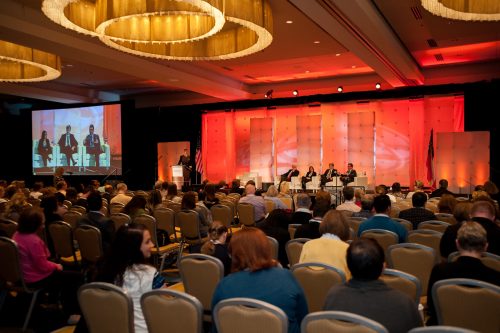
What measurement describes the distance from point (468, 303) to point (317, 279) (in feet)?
3.40

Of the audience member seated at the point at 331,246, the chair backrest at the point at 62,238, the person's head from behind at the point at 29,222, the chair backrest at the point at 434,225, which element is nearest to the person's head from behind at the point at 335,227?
the audience member seated at the point at 331,246

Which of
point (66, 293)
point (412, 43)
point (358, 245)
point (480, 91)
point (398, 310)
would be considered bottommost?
point (66, 293)

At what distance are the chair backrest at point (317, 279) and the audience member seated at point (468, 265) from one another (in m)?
0.65

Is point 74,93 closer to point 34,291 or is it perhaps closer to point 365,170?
point 365,170

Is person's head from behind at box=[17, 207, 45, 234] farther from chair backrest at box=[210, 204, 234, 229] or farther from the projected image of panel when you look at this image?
the projected image of panel

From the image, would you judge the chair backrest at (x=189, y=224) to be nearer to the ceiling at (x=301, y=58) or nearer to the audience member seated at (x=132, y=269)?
the audience member seated at (x=132, y=269)

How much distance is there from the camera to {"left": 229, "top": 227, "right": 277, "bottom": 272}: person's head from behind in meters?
2.83

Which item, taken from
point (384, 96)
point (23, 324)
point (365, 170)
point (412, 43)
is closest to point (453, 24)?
point (412, 43)

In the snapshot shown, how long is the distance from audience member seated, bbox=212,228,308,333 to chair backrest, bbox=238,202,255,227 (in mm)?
5546

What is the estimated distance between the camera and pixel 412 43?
13453 mm

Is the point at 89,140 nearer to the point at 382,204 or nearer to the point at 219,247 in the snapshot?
the point at 382,204

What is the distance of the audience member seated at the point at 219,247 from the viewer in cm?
409

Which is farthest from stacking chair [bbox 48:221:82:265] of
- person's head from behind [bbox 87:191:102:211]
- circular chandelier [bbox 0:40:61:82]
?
circular chandelier [bbox 0:40:61:82]

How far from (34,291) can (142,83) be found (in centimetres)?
1548
